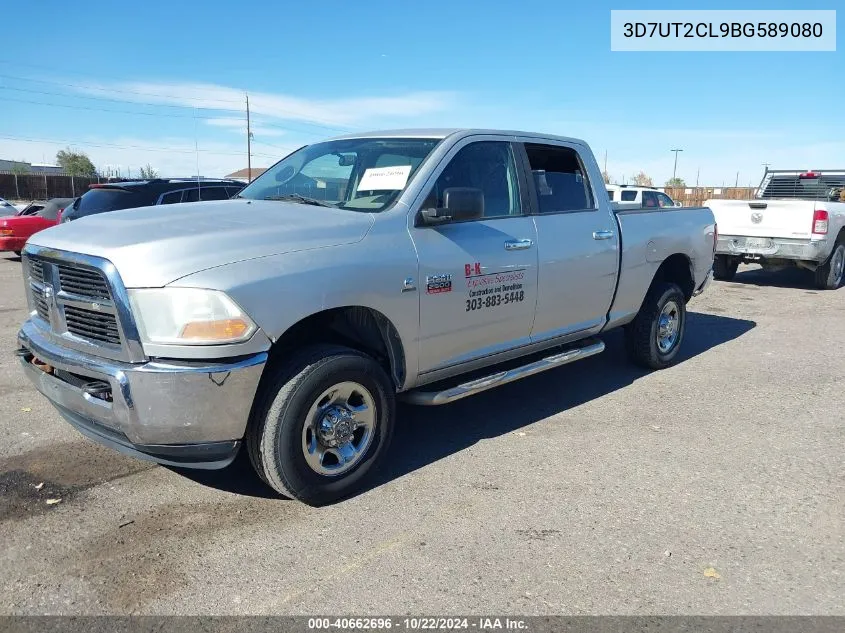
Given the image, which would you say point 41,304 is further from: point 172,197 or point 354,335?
point 172,197

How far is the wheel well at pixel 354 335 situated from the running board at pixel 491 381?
0.64 feet

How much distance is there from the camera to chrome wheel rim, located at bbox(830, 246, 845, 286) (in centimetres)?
1170

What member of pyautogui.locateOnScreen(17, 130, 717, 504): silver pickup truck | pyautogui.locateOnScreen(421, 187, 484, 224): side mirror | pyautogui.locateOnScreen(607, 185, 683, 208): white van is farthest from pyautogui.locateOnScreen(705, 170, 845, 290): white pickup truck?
pyautogui.locateOnScreen(421, 187, 484, 224): side mirror

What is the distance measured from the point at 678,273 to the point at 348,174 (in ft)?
12.4

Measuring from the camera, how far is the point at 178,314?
304cm

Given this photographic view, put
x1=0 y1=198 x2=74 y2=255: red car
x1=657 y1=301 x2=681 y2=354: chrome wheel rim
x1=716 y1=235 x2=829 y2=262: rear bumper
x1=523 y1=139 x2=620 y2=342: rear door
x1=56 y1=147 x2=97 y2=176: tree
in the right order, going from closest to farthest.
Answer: x1=523 y1=139 x2=620 y2=342: rear door < x1=657 y1=301 x2=681 y2=354: chrome wheel rim < x1=716 y1=235 x2=829 y2=262: rear bumper < x1=0 y1=198 x2=74 y2=255: red car < x1=56 y1=147 x2=97 y2=176: tree

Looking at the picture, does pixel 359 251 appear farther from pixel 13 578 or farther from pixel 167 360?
pixel 13 578

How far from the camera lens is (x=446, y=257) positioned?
13.2ft

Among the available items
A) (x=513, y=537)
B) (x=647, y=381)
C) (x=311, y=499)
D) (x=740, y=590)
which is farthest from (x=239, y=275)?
(x=647, y=381)

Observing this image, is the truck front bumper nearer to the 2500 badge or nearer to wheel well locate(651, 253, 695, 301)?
the 2500 badge

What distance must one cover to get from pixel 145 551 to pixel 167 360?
0.91 metres

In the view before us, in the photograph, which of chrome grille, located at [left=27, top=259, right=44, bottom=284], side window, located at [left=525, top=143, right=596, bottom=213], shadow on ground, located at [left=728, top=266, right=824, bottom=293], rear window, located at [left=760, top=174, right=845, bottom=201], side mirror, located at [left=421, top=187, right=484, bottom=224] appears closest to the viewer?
chrome grille, located at [left=27, top=259, right=44, bottom=284]

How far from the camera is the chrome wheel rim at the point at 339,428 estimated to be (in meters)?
3.54

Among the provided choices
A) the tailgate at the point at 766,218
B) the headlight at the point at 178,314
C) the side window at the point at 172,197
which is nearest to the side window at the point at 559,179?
the headlight at the point at 178,314
